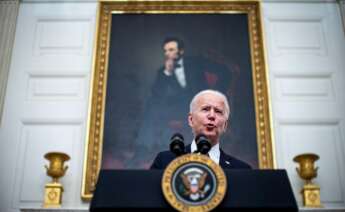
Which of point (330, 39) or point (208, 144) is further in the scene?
point (330, 39)

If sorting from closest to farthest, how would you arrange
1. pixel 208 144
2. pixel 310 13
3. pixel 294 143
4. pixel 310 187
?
pixel 208 144
pixel 310 187
pixel 294 143
pixel 310 13

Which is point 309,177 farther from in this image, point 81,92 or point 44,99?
point 44,99

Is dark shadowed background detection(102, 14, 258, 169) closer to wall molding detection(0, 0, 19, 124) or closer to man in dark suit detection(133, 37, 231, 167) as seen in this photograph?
man in dark suit detection(133, 37, 231, 167)

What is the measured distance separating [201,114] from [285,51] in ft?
10.0

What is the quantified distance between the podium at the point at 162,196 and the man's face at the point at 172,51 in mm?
3928

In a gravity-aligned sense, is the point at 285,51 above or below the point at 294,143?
above

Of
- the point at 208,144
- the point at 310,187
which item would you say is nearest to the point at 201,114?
the point at 208,144

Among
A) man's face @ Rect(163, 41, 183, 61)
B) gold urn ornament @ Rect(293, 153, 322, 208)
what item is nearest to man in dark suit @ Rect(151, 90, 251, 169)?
gold urn ornament @ Rect(293, 153, 322, 208)

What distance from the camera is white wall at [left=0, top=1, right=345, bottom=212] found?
5137mm

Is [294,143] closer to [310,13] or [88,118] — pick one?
[310,13]

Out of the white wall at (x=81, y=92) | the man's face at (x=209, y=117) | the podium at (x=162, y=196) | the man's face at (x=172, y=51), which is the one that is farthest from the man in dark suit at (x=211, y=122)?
the man's face at (x=172, y=51)

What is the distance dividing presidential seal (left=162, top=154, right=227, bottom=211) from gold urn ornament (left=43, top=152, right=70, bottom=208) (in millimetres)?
3154

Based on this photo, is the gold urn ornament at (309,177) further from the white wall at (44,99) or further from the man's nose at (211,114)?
the white wall at (44,99)

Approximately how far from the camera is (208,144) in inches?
86.3
